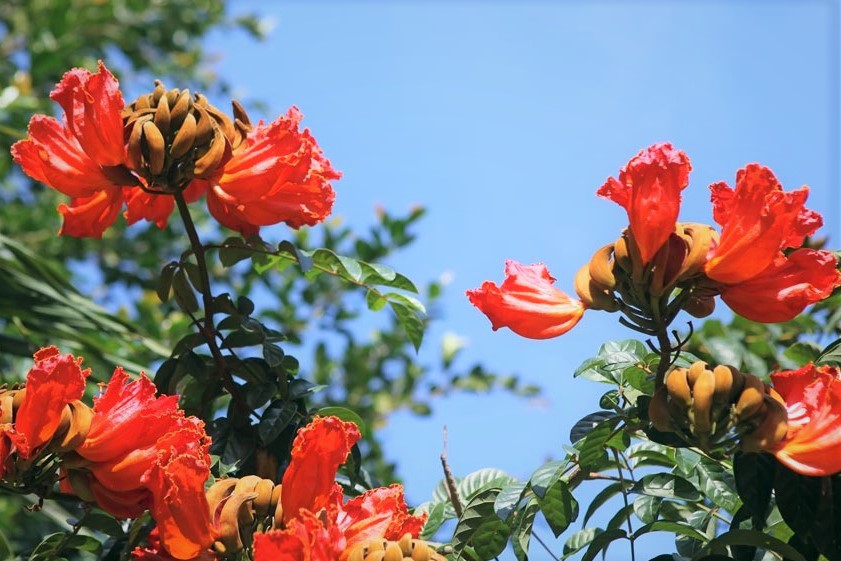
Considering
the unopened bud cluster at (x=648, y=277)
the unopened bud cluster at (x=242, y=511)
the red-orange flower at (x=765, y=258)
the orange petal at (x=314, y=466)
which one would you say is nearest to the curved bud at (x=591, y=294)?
the unopened bud cluster at (x=648, y=277)

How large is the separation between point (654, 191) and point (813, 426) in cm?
32

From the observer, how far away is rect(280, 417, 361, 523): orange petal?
51.1 inches

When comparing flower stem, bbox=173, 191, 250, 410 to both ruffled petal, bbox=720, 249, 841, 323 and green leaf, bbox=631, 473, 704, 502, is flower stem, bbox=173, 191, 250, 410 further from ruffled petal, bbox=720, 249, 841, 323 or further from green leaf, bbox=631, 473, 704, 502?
ruffled petal, bbox=720, 249, 841, 323

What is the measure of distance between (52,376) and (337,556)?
0.45 m

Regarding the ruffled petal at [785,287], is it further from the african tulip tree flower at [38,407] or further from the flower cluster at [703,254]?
the african tulip tree flower at [38,407]

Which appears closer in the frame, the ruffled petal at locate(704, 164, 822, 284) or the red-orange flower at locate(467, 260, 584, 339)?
the ruffled petal at locate(704, 164, 822, 284)

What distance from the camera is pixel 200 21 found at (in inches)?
229

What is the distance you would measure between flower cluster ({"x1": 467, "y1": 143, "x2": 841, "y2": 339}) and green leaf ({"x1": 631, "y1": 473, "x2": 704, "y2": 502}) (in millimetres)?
257

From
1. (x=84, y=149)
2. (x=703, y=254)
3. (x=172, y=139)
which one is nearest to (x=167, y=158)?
(x=172, y=139)

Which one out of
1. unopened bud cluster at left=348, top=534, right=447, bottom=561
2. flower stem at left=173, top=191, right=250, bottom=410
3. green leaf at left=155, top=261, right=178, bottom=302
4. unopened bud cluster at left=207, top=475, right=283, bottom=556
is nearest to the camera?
unopened bud cluster at left=348, top=534, right=447, bottom=561

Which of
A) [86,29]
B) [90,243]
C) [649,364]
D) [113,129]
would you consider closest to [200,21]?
[86,29]

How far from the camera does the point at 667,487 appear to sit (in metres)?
1.48

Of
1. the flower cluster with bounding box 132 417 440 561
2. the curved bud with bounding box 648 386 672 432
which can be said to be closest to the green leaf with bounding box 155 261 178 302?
the flower cluster with bounding box 132 417 440 561

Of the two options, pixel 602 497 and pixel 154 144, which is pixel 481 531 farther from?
pixel 154 144
